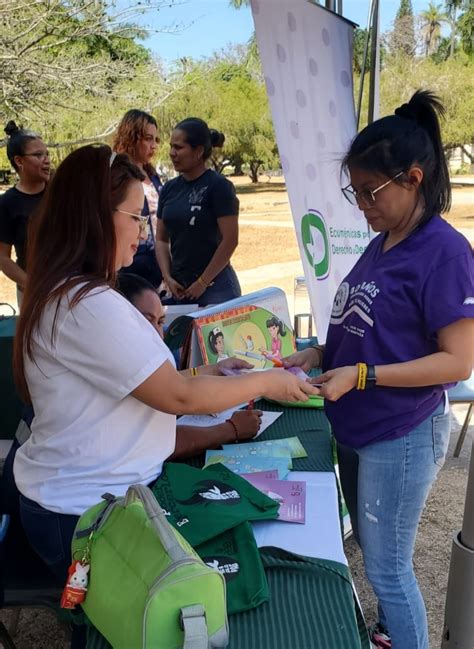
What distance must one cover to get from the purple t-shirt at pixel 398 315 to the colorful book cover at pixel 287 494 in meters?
0.18

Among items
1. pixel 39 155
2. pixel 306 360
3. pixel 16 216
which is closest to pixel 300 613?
pixel 306 360

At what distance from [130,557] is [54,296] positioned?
1.70 feet

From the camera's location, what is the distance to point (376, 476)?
1.60 metres

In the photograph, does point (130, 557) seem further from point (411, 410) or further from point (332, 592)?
point (411, 410)

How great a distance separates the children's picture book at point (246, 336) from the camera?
2223 millimetres

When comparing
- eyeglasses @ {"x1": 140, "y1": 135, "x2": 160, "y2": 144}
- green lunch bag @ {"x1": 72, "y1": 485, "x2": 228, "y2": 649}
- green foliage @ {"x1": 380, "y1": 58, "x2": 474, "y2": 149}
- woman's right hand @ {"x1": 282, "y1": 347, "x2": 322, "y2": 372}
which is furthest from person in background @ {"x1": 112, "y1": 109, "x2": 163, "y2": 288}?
green foliage @ {"x1": 380, "y1": 58, "x2": 474, "y2": 149}

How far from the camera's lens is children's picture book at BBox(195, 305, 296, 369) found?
2.22m

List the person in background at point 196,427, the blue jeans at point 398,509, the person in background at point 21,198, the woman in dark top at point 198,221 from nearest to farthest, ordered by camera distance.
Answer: the blue jeans at point 398,509 < the person in background at point 196,427 < the woman in dark top at point 198,221 < the person in background at point 21,198

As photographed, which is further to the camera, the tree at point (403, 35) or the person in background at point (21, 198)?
the tree at point (403, 35)

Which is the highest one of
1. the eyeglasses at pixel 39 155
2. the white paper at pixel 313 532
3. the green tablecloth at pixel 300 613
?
the eyeglasses at pixel 39 155

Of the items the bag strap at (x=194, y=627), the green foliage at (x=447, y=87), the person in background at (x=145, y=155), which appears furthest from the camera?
the green foliage at (x=447, y=87)

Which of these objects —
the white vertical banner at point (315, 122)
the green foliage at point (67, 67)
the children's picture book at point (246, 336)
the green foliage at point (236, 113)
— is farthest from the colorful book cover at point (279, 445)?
Result: the green foliage at point (236, 113)

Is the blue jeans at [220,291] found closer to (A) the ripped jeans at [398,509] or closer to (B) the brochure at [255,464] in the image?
(B) the brochure at [255,464]

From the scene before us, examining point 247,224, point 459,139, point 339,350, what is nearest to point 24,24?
point 247,224
